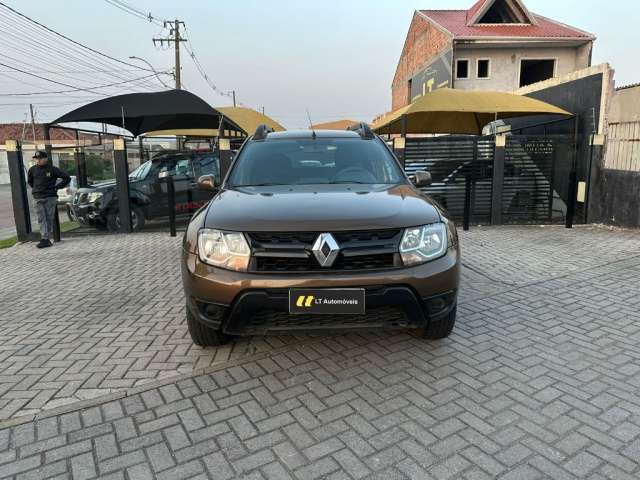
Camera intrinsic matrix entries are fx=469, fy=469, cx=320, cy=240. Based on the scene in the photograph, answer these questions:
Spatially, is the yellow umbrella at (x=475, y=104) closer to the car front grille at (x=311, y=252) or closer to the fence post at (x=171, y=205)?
the fence post at (x=171, y=205)

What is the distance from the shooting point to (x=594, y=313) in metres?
4.50

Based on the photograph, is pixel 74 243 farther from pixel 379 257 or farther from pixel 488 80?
pixel 488 80

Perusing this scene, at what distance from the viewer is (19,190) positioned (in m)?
9.12

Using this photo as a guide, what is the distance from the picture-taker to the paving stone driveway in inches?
94.2

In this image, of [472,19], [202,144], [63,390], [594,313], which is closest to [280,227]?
[63,390]

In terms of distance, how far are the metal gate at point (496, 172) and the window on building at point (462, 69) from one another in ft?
57.4

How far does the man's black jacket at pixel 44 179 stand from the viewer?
8.48 m

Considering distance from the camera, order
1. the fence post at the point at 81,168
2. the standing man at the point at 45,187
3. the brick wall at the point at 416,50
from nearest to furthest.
A: the standing man at the point at 45,187, the fence post at the point at 81,168, the brick wall at the point at 416,50

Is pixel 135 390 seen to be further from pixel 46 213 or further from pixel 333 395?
pixel 46 213

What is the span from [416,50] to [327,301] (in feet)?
108

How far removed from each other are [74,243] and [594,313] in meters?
8.72

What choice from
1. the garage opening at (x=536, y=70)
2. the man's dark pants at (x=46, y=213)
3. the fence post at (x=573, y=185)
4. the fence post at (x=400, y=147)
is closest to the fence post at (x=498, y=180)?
the fence post at (x=573, y=185)

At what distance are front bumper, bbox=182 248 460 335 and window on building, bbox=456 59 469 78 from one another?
25730 mm

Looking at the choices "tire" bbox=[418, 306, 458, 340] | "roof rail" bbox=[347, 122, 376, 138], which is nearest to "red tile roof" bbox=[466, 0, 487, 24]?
"roof rail" bbox=[347, 122, 376, 138]
